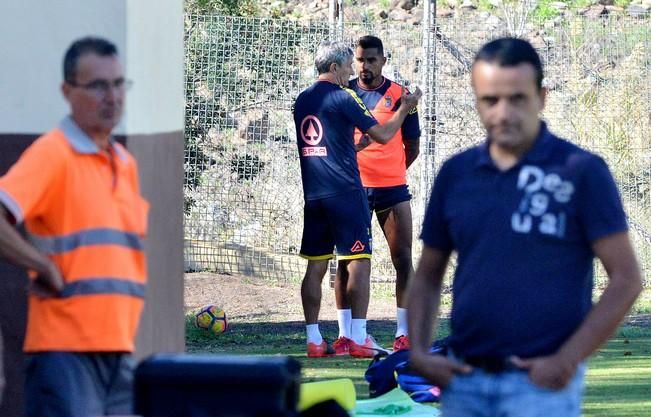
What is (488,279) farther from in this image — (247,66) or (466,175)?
(247,66)

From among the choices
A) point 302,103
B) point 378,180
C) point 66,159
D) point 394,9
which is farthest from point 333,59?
point 394,9

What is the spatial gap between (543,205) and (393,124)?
618 cm

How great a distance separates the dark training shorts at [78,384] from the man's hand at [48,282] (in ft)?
0.69

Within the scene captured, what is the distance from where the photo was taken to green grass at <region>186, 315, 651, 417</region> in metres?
8.23

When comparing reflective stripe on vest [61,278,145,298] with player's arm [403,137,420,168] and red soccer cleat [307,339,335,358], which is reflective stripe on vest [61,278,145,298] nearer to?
red soccer cleat [307,339,335,358]

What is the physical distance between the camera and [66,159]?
179 inches

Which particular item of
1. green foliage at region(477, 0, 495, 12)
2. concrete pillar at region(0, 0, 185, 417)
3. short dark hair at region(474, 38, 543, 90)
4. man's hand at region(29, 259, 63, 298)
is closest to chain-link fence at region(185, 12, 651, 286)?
concrete pillar at region(0, 0, 185, 417)

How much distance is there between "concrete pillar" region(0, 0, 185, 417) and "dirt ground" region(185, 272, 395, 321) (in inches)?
246

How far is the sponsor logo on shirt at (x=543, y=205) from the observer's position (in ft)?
12.2

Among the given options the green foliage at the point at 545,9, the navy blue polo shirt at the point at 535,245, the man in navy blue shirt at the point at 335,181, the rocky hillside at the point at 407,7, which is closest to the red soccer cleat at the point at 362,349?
the man in navy blue shirt at the point at 335,181

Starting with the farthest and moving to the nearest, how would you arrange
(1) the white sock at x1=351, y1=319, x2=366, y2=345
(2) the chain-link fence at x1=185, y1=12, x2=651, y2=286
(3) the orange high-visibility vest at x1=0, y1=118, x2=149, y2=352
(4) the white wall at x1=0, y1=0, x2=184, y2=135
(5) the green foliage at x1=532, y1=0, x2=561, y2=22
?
(5) the green foliage at x1=532, y1=0, x2=561, y2=22, (2) the chain-link fence at x1=185, y1=12, x2=651, y2=286, (1) the white sock at x1=351, y1=319, x2=366, y2=345, (4) the white wall at x1=0, y1=0, x2=184, y2=135, (3) the orange high-visibility vest at x1=0, y1=118, x2=149, y2=352

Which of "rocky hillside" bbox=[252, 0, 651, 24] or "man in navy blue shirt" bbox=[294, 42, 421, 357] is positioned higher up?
"rocky hillside" bbox=[252, 0, 651, 24]

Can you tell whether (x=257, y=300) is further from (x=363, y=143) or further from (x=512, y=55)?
(x=512, y=55)

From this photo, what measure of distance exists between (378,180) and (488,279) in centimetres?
698
